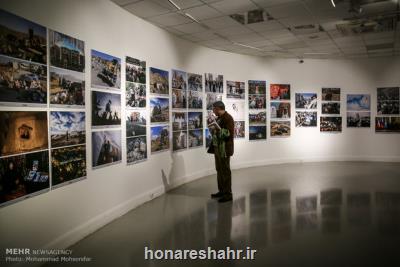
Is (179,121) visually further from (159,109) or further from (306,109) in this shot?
(306,109)

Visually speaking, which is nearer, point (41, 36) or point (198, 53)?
point (41, 36)

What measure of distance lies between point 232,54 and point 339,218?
6.01 metres

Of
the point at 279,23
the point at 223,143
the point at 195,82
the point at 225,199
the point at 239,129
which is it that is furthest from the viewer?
the point at 239,129

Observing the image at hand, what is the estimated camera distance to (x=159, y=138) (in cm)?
645

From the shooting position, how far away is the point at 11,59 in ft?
9.86

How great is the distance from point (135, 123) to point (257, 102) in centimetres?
558

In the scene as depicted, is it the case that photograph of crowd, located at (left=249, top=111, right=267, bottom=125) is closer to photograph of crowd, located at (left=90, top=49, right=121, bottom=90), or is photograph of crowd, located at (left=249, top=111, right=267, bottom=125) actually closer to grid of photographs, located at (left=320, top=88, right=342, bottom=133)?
grid of photographs, located at (left=320, top=88, right=342, bottom=133)

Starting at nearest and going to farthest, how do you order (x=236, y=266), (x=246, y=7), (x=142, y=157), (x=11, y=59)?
1. (x=11, y=59)
2. (x=236, y=266)
3. (x=246, y=7)
4. (x=142, y=157)

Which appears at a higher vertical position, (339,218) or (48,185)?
(48,185)

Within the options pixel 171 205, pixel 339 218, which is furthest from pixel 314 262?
pixel 171 205

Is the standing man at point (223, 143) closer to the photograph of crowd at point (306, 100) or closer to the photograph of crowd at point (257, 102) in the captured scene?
the photograph of crowd at point (257, 102)

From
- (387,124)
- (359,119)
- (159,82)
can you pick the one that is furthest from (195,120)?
(387,124)

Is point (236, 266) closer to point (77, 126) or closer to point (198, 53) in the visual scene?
point (77, 126)

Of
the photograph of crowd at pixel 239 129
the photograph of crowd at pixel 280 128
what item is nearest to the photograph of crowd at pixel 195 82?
the photograph of crowd at pixel 239 129
